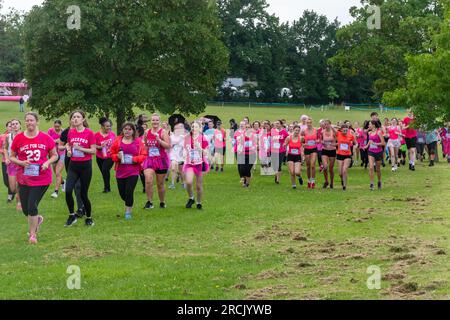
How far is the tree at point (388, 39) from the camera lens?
38.2m

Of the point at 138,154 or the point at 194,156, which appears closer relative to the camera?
the point at 138,154

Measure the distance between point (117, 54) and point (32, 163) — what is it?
24.4 meters

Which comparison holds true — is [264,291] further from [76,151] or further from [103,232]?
[76,151]

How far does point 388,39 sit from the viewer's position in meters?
40.6

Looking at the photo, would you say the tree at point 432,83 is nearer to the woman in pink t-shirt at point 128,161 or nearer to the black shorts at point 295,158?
the black shorts at point 295,158

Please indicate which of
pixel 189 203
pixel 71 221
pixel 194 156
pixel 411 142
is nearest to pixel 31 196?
pixel 71 221

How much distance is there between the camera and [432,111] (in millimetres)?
19969

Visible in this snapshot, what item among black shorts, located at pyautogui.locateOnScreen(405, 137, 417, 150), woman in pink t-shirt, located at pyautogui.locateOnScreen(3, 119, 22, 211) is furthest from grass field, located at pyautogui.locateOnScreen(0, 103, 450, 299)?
black shorts, located at pyautogui.locateOnScreen(405, 137, 417, 150)

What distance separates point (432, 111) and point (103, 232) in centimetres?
1028

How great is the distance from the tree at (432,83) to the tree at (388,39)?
58.4ft

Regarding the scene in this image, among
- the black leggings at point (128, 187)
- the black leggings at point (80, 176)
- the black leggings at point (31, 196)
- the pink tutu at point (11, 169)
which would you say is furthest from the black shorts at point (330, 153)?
the black leggings at point (31, 196)

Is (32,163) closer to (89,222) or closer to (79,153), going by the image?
(79,153)
